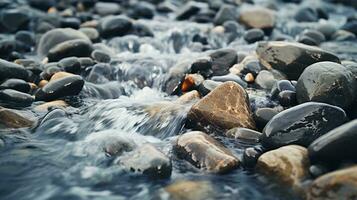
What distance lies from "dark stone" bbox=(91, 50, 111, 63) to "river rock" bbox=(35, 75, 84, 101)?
4.32 ft

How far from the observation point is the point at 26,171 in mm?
3289

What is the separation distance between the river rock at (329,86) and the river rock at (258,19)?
A: 4.76m

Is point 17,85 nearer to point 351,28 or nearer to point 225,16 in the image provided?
point 225,16

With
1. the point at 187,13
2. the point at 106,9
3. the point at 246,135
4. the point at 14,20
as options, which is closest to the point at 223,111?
the point at 246,135

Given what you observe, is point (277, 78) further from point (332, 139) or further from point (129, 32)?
point (129, 32)

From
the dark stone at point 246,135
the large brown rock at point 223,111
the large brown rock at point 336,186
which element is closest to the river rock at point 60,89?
the large brown rock at point 223,111

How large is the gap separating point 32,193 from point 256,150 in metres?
1.82

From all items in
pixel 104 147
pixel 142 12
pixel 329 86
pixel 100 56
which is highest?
pixel 329 86

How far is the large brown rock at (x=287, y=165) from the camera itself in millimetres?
2895

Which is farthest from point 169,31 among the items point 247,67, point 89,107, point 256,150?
point 256,150

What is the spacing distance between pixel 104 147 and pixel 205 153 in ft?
2.90

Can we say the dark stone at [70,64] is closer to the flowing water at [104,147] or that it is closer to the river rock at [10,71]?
the flowing water at [104,147]

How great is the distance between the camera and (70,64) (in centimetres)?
550

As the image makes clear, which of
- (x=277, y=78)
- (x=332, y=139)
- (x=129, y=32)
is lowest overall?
(x=129, y=32)
